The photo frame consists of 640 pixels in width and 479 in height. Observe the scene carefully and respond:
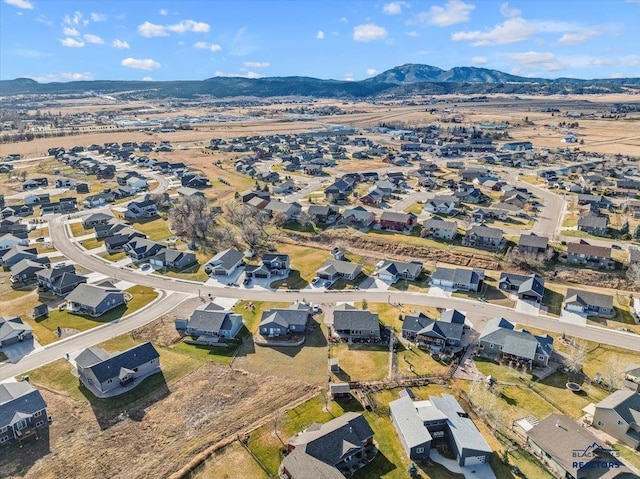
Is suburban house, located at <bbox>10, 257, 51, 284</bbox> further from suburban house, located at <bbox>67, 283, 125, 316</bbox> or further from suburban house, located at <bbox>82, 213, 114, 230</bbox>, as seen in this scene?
suburban house, located at <bbox>82, 213, 114, 230</bbox>

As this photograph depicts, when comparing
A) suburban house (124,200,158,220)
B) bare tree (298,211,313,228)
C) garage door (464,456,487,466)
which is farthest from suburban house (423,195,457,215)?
garage door (464,456,487,466)

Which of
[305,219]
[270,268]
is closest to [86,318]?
[270,268]

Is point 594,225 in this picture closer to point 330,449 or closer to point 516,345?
point 516,345

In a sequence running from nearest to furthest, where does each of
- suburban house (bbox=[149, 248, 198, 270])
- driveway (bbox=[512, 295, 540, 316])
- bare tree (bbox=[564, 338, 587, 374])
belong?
bare tree (bbox=[564, 338, 587, 374])
driveway (bbox=[512, 295, 540, 316])
suburban house (bbox=[149, 248, 198, 270])

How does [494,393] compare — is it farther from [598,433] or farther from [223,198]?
[223,198]

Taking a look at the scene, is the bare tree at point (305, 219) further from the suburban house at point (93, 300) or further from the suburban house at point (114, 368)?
the suburban house at point (114, 368)

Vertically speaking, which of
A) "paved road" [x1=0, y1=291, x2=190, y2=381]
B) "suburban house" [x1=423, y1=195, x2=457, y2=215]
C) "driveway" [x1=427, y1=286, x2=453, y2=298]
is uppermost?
"suburban house" [x1=423, y1=195, x2=457, y2=215]

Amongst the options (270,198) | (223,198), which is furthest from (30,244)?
(270,198)
